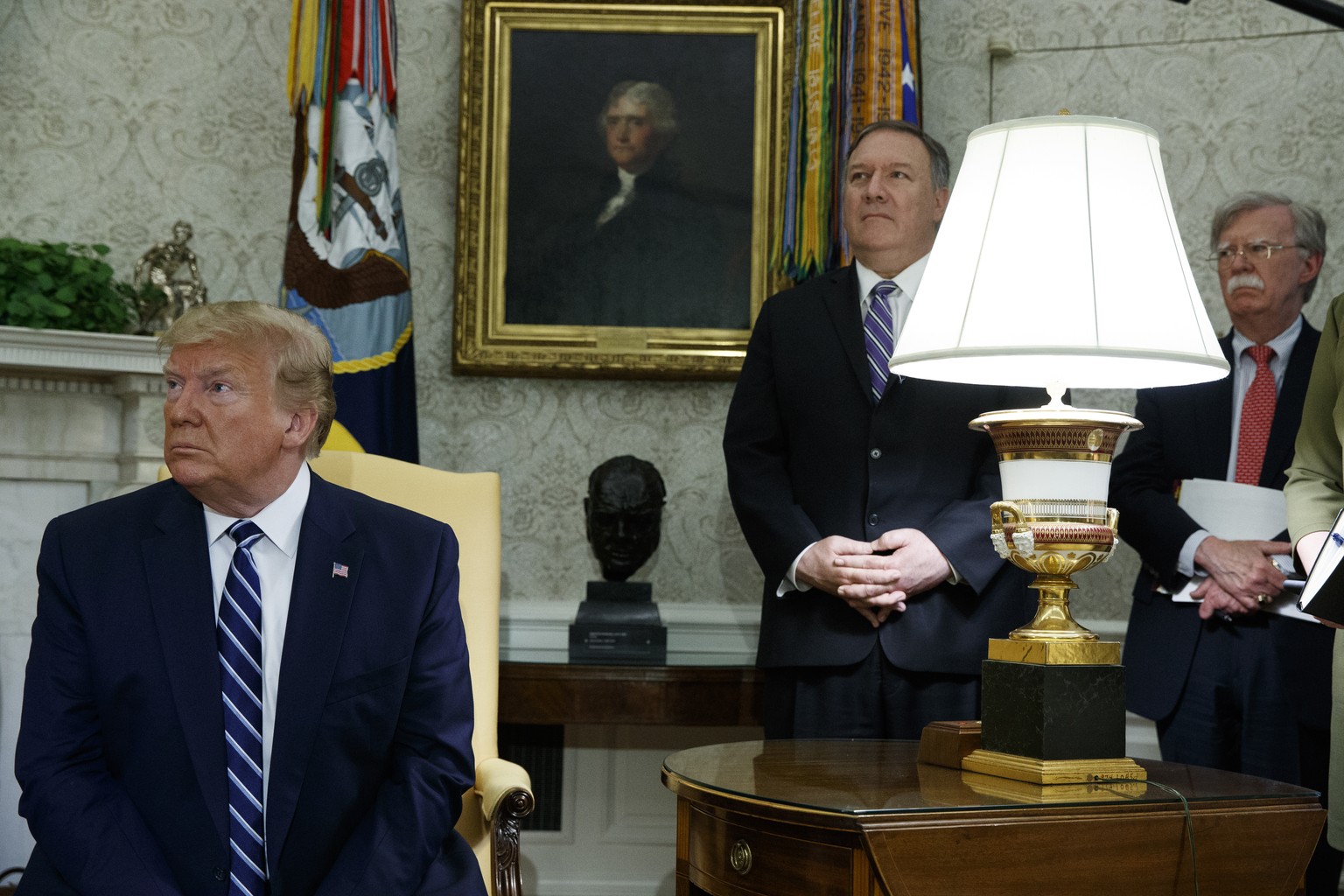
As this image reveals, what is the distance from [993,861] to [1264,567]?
4.60ft

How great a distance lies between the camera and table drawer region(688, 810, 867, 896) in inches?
64.8

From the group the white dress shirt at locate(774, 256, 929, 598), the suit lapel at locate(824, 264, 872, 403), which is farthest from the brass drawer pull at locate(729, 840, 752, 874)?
the suit lapel at locate(824, 264, 872, 403)

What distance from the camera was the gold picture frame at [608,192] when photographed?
390cm

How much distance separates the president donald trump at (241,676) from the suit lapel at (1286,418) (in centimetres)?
188

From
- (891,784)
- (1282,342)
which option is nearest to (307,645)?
(891,784)

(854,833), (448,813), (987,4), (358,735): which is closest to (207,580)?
(358,735)

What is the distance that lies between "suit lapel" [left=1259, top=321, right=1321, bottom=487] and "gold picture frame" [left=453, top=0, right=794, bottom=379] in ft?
5.10

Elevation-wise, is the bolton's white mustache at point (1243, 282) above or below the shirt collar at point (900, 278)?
above

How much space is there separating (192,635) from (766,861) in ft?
2.94

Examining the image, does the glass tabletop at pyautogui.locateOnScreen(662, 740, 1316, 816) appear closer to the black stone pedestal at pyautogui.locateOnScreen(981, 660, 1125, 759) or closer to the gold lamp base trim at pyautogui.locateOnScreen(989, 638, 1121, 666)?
the black stone pedestal at pyautogui.locateOnScreen(981, 660, 1125, 759)

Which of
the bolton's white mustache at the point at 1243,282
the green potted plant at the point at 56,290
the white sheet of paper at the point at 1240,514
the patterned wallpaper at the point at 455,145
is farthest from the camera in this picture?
the patterned wallpaper at the point at 455,145

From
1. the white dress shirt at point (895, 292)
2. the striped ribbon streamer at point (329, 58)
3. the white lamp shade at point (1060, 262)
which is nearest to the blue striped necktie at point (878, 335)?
the white dress shirt at point (895, 292)

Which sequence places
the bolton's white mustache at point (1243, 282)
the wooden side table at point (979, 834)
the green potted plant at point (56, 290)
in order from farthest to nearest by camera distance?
the green potted plant at point (56, 290), the bolton's white mustache at point (1243, 282), the wooden side table at point (979, 834)

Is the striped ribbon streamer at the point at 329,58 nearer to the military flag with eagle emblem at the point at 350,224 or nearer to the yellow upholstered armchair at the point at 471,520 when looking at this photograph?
the military flag with eagle emblem at the point at 350,224
